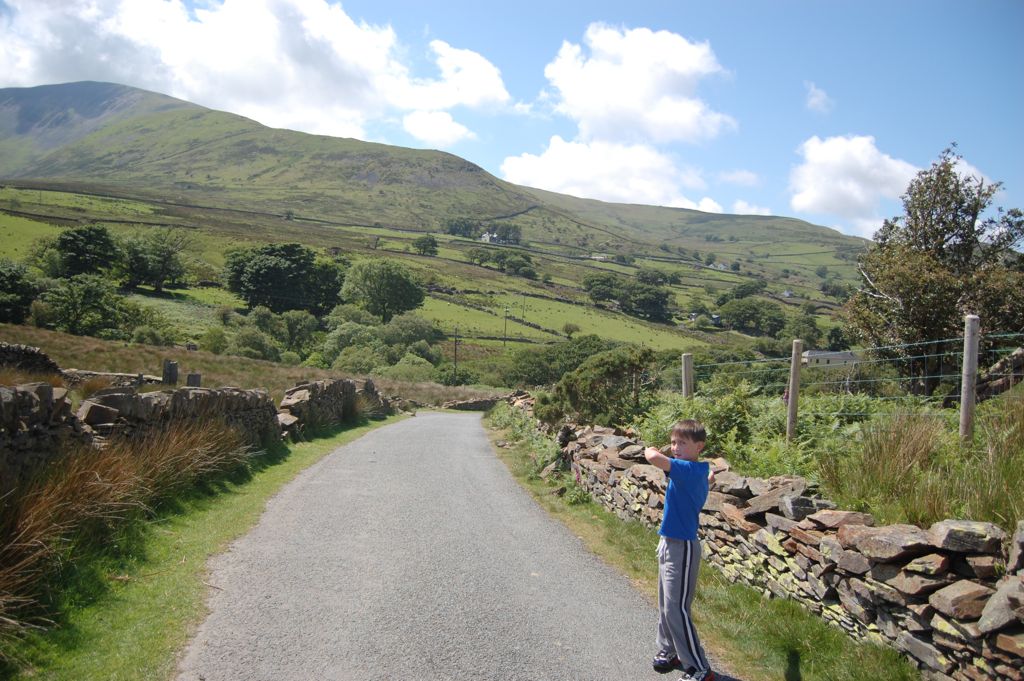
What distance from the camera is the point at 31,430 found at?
673 cm

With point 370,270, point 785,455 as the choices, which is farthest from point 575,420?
point 370,270

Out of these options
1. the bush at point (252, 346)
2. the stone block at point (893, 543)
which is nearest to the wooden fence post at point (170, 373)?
the stone block at point (893, 543)

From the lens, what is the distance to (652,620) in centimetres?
596

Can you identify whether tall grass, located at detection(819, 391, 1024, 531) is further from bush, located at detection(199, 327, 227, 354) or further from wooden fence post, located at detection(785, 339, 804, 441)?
bush, located at detection(199, 327, 227, 354)

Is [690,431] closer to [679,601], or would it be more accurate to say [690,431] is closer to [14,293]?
[679,601]

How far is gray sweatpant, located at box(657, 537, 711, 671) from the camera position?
460cm

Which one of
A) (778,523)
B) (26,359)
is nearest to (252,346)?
(26,359)

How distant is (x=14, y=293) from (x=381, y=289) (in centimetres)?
5430

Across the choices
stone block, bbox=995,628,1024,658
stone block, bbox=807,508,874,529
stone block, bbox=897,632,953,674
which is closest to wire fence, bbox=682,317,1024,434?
stone block, bbox=807,508,874,529

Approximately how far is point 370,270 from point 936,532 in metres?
101

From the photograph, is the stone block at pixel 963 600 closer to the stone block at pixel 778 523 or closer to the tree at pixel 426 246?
the stone block at pixel 778 523

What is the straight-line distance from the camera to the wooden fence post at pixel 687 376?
1085 centimetres

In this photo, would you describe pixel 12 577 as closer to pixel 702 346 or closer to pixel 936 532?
pixel 936 532

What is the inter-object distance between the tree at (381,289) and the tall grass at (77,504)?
294ft
